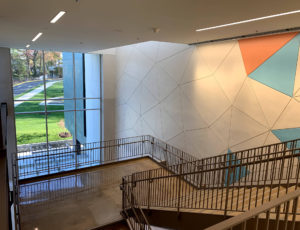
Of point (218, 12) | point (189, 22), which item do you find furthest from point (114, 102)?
point (218, 12)

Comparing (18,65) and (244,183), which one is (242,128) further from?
(18,65)

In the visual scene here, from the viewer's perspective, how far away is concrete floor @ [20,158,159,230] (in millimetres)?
5785

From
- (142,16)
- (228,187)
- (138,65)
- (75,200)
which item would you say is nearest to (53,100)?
(138,65)

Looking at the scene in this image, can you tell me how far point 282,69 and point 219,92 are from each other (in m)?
1.87

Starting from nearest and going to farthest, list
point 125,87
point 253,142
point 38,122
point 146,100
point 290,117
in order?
point 290,117, point 253,142, point 146,100, point 38,122, point 125,87

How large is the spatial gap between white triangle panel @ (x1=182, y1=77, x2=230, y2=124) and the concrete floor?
3334 millimetres

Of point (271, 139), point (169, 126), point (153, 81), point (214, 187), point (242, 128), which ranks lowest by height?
point (214, 187)

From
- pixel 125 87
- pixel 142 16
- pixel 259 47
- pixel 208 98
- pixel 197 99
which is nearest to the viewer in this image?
pixel 142 16

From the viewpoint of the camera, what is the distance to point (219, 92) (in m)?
6.74

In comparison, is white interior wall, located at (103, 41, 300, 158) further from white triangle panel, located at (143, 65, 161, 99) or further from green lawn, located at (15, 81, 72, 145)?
green lawn, located at (15, 81, 72, 145)

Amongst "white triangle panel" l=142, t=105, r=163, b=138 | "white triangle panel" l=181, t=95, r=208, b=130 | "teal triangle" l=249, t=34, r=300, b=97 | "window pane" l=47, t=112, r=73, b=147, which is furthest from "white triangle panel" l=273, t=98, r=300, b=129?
"window pane" l=47, t=112, r=73, b=147

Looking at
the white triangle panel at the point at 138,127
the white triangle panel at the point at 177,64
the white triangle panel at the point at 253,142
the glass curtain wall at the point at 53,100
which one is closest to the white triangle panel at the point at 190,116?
the white triangle panel at the point at 177,64

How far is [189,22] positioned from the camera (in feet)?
14.9

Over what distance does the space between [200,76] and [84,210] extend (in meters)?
5.46
